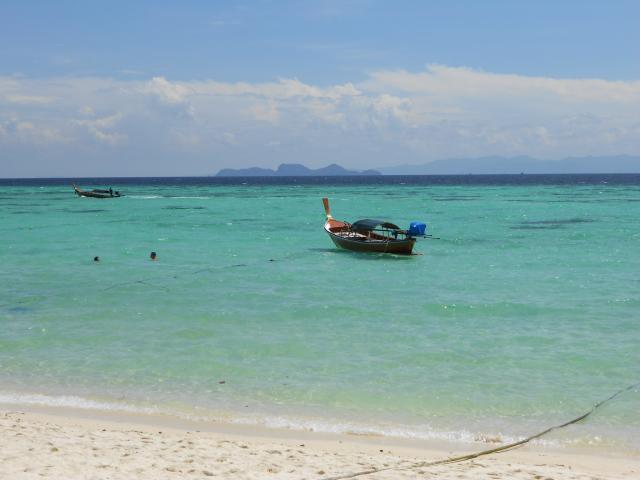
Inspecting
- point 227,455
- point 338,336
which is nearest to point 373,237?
point 338,336

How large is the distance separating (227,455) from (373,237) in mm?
30146

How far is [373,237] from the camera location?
39562mm

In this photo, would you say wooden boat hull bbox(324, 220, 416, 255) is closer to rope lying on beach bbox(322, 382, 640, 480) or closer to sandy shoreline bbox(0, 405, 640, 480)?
rope lying on beach bbox(322, 382, 640, 480)

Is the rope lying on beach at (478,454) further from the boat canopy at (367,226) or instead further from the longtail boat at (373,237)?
the boat canopy at (367,226)

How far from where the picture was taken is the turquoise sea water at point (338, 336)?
13219mm

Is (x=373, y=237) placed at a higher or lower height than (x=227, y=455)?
higher

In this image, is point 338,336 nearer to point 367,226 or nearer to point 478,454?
point 478,454

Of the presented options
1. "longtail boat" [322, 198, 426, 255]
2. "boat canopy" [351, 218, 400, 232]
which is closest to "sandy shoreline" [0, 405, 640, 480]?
"longtail boat" [322, 198, 426, 255]

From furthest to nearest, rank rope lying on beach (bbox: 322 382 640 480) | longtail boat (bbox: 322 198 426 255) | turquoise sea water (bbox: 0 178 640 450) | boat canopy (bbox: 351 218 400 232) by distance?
boat canopy (bbox: 351 218 400 232) < longtail boat (bbox: 322 198 426 255) < turquoise sea water (bbox: 0 178 640 450) < rope lying on beach (bbox: 322 382 640 480)

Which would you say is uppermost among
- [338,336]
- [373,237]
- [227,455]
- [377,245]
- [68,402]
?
[373,237]

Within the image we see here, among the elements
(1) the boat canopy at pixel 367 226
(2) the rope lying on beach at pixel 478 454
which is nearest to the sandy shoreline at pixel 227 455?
(2) the rope lying on beach at pixel 478 454

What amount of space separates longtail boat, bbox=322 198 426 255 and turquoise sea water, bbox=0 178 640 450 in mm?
659

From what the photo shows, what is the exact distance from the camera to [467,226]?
58.8 meters

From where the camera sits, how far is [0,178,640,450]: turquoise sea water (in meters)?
13.2
